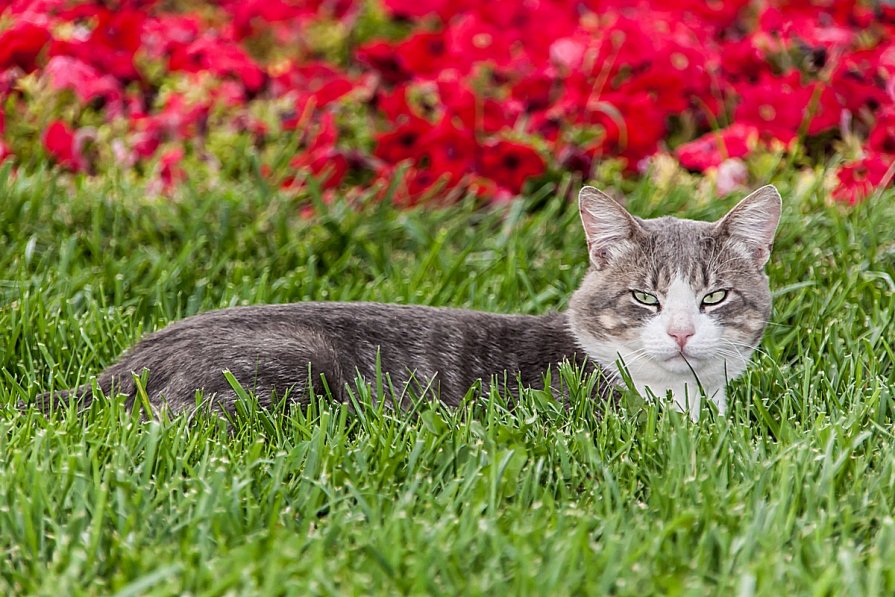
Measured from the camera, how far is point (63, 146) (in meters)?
4.90

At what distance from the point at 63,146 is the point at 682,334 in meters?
2.97

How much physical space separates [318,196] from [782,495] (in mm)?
2578

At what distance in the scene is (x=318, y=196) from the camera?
4570 millimetres

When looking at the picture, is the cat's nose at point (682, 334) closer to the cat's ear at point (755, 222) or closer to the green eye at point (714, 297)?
the green eye at point (714, 297)

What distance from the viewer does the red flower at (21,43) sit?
4.88 m

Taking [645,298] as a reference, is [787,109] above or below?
above

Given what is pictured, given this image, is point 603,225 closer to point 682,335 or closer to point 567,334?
point 567,334

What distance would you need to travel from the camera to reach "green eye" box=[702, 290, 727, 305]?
325cm

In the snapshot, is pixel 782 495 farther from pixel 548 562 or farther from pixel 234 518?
pixel 234 518

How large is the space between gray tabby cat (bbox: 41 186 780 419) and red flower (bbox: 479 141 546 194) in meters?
1.30

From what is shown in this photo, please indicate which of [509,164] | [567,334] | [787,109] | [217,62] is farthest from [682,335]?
[217,62]

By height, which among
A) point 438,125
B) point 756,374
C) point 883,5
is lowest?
point 756,374

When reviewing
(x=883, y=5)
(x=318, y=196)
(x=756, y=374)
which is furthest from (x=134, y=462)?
(x=883, y=5)

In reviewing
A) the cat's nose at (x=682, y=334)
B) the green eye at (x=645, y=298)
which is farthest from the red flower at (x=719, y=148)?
the cat's nose at (x=682, y=334)
